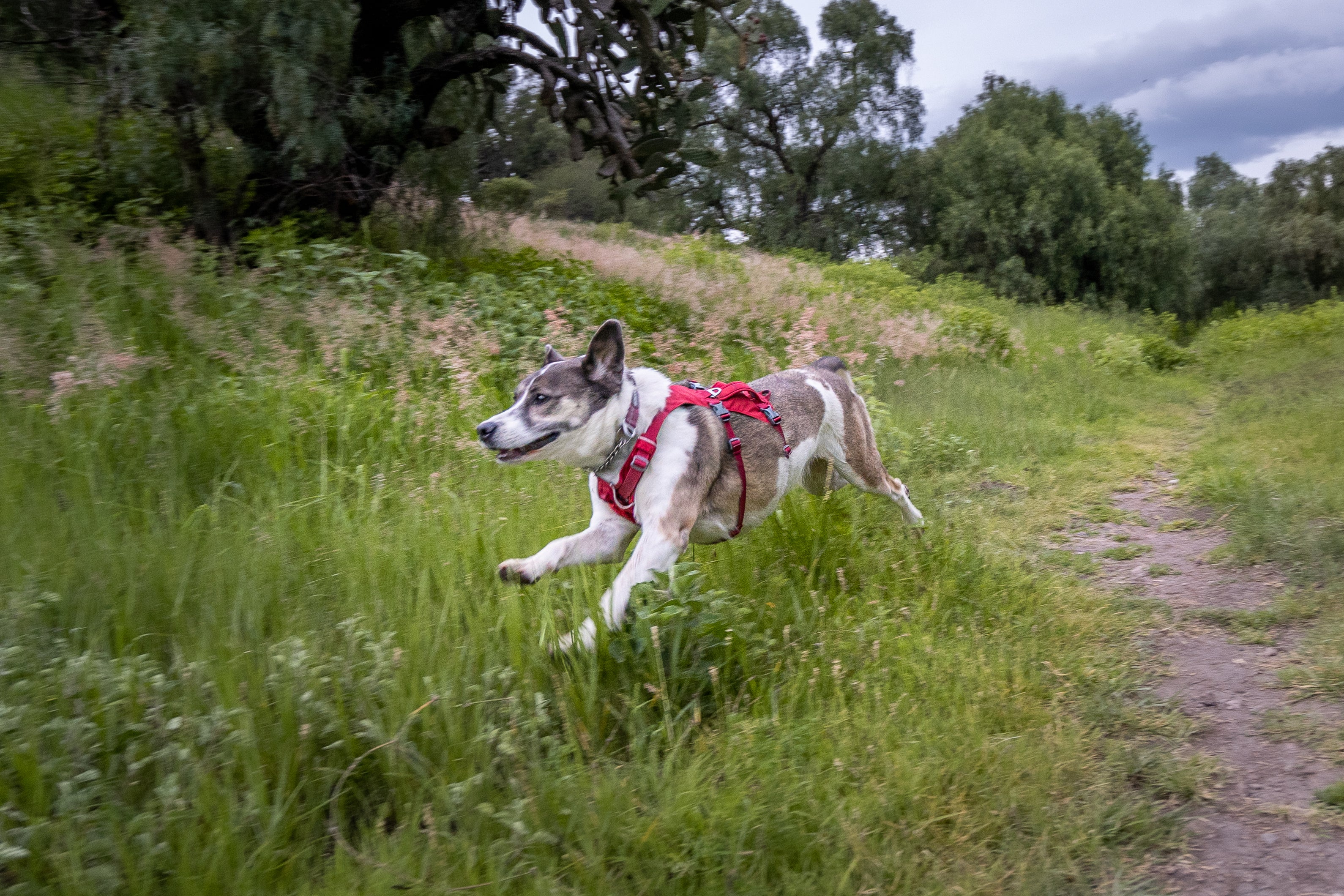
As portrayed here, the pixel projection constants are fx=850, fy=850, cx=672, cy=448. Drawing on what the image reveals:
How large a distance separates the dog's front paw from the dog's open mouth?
46cm

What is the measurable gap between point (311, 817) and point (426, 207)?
→ 8975 millimetres

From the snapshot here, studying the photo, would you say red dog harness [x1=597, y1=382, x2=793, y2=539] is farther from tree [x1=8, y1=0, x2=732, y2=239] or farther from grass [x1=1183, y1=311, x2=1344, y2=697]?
tree [x1=8, y1=0, x2=732, y2=239]

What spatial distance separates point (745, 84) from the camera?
32438 millimetres

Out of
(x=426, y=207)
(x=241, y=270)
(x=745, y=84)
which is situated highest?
(x=745, y=84)

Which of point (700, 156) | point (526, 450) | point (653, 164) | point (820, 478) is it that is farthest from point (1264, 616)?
point (653, 164)

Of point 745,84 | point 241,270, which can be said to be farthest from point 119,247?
point 745,84

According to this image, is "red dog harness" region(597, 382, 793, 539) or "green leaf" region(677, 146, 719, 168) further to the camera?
"green leaf" region(677, 146, 719, 168)

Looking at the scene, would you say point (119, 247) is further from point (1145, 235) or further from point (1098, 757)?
point (1145, 235)

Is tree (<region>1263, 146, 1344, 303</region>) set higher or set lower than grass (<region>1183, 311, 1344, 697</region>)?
higher

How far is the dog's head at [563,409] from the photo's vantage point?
376 centimetres

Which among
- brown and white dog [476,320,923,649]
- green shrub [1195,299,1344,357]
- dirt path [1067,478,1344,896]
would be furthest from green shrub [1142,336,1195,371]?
brown and white dog [476,320,923,649]

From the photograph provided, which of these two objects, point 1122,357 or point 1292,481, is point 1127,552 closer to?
point 1292,481

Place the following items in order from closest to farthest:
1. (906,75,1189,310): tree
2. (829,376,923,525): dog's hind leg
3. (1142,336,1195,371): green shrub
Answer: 1. (829,376,923,525): dog's hind leg
2. (1142,336,1195,371): green shrub
3. (906,75,1189,310): tree

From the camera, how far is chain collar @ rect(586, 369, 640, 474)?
3.87m
